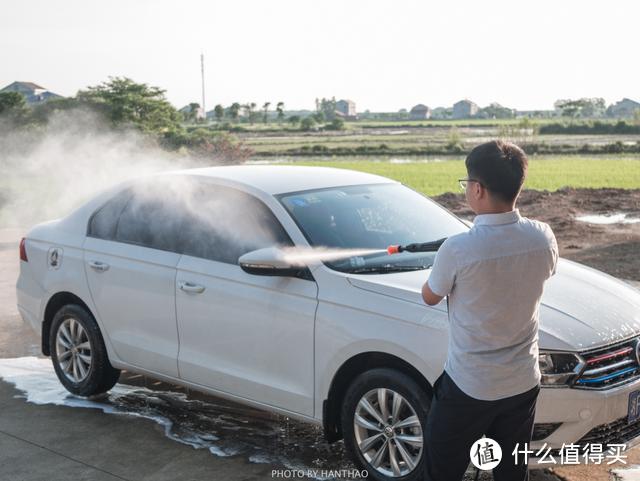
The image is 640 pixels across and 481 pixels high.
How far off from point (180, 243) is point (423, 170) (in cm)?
3153

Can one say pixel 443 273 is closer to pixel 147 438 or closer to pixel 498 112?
pixel 147 438

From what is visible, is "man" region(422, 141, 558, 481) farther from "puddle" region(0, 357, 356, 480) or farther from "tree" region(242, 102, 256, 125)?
"tree" region(242, 102, 256, 125)

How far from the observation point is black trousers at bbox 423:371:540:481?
3.46 meters

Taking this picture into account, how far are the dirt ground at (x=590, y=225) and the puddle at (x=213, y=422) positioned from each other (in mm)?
7317

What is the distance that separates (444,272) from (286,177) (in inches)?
108

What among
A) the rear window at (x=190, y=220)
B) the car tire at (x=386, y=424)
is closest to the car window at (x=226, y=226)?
the rear window at (x=190, y=220)

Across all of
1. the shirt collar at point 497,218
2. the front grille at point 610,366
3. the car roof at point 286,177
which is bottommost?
the front grille at point 610,366

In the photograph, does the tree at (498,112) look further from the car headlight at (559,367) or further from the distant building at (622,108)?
the car headlight at (559,367)

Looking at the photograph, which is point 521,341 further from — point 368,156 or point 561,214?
point 368,156

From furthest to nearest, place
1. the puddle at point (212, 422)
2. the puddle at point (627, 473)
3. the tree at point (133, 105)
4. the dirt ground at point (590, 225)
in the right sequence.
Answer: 1. the tree at point (133, 105)
2. the dirt ground at point (590, 225)
3. the puddle at point (212, 422)
4. the puddle at point (627, 473)

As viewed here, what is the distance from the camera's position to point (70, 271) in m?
6.62

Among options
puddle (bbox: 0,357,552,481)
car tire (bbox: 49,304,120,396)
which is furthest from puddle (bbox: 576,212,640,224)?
car tire (bbox: 49,304,120,396)

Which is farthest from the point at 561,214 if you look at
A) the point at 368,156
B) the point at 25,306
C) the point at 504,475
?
the point at 368,156

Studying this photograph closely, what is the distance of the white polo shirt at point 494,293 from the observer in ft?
11.0
